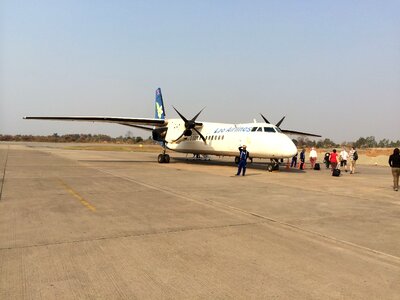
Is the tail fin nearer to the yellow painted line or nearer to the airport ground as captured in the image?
the yellow painted line

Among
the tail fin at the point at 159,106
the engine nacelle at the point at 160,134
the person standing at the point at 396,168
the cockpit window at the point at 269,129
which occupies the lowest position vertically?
the person standing at the point at 396,168

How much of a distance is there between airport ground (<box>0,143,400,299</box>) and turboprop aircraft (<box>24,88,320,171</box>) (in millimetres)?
8799

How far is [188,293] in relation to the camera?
12.1 ft

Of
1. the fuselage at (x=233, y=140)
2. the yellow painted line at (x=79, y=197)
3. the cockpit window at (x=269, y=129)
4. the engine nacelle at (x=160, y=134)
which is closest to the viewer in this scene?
the yellow painted line at (x=79, y=197)

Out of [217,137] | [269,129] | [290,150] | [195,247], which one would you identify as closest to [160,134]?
[217,137]

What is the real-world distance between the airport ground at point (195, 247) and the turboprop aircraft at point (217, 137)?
28.9ft

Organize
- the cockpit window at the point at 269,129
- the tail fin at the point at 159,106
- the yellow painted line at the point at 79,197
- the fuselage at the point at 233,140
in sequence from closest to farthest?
the yellow painted line at the point at 79,197, the fuselage at the point at 233,140, the cockpit window at the point at 269,129, the tail fin at the point at 159,106

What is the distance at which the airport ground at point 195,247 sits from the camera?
12.6 feet

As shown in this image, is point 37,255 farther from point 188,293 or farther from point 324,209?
point 324,209

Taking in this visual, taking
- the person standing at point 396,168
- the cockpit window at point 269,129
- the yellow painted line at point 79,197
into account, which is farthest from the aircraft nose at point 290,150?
the yellow painted line at point 79,197

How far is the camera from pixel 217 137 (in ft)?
77.5

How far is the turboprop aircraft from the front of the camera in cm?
1850

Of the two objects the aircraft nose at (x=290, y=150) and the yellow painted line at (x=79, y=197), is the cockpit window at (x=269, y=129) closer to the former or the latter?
the aircraft nose at (x=290, y=150)

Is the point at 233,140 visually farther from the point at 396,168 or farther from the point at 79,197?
the point at 79,197
